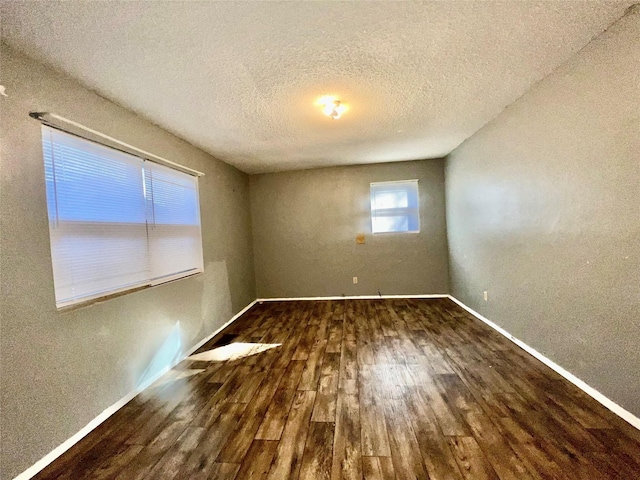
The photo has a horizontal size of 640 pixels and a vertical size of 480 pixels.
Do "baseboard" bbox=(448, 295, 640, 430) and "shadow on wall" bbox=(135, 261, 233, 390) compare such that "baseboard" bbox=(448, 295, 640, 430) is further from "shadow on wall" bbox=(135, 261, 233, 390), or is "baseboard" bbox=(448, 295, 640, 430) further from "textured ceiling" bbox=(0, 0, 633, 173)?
"shadow on wall" bbox=(135, 261, 233, 390)

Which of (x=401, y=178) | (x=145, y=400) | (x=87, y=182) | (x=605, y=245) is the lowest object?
(x=145, y=400)

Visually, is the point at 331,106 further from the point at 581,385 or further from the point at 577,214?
the point at 581,385

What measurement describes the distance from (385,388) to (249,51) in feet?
8.39

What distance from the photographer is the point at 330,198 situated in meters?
5.02

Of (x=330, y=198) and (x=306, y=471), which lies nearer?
(x=306, y=471)

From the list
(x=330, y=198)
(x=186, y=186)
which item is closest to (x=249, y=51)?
(x=186, y=186)

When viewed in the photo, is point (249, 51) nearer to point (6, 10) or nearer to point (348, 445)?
point (6, 10)

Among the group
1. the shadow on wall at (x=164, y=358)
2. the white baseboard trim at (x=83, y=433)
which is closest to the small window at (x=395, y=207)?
the shadow on wall at (x=164, y=358)

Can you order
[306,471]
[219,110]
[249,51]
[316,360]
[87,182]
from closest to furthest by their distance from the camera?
[306,471]
[249,51]
[87,182]
[219,110]
[316,360]

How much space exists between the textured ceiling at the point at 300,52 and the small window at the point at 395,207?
6.77 ft

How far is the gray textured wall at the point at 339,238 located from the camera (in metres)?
4.85

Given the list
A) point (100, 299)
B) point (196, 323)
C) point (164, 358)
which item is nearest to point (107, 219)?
point (100, 299)

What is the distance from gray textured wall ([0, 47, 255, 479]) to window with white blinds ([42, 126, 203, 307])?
92 mm

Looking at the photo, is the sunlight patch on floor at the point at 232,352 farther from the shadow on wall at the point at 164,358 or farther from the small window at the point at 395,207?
the small window at the point at 395,207
